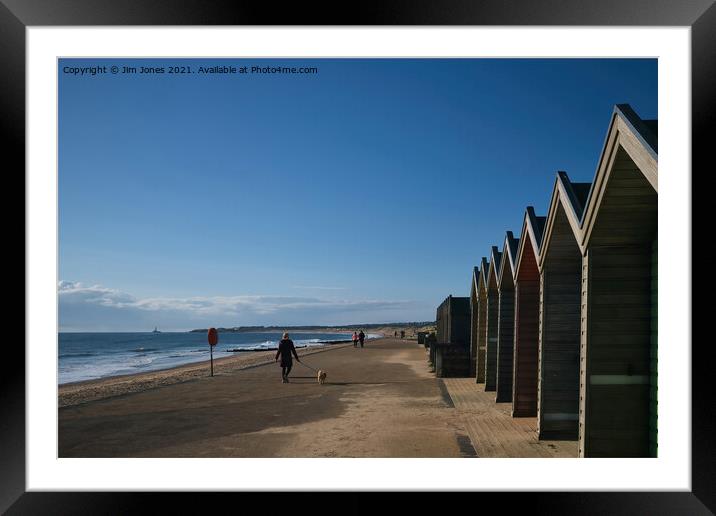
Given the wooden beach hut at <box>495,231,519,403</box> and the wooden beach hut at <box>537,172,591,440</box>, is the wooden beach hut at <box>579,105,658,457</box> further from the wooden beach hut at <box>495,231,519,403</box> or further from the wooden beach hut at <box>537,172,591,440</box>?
the wooden beach hut at <box>495,231,519,403</box>

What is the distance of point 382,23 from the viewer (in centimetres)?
571

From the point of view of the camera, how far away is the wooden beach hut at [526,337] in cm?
1207

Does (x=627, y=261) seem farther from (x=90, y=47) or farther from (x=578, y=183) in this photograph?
(x=90, y=47)

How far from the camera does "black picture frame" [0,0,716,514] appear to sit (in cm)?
555

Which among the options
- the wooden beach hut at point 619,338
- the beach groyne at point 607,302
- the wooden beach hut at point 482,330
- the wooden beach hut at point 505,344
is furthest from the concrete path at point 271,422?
the wooden beach hut at point 619,338

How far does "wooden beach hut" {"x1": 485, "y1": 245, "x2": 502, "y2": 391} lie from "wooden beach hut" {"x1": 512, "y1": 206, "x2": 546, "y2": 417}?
3.93 m

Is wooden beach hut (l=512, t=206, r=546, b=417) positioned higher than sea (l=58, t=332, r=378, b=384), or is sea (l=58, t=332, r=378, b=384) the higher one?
wooden beach hut (l=512, t=206, r=546, b=417)

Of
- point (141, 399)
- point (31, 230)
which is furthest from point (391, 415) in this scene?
point (31, 230)

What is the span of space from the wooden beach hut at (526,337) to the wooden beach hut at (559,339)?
189cm

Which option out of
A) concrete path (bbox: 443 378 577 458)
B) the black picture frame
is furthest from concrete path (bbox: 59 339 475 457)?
the black picture frame

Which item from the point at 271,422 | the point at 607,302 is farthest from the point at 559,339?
the point at 271,422

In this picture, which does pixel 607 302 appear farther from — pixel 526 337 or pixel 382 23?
pixel 382 23

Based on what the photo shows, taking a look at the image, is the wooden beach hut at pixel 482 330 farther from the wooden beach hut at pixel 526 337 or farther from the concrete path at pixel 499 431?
the wooden beach hut at pixel 526 337

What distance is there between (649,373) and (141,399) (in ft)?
43.4
